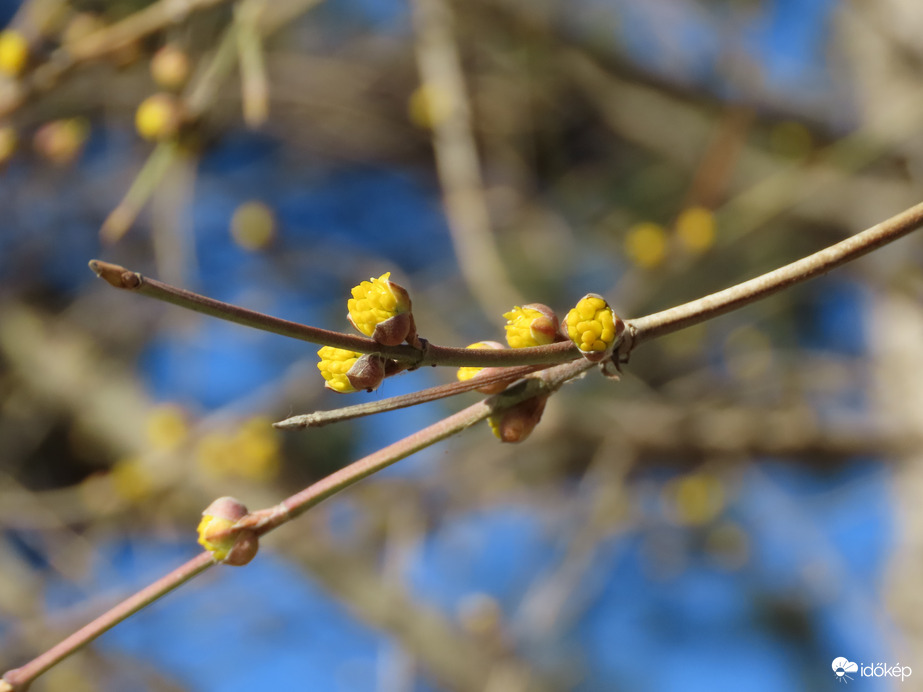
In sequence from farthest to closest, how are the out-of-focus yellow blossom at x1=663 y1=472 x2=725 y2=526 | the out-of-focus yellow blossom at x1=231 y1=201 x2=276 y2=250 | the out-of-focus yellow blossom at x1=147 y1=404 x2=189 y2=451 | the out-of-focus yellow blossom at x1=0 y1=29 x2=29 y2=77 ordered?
the out-of-focus yellow blossom at x1=663 y1=472 x2=725 y2=526 < the out-of-focus yellow blossom at x1=147 y1=404 x2=189 y2=451 < the out-of-focus yellow blossom at x1=231 y1=201 x2=276 y2=250 < the out-of-focus yellow blossom at x1=0 y1=29 x2=29 y2=77

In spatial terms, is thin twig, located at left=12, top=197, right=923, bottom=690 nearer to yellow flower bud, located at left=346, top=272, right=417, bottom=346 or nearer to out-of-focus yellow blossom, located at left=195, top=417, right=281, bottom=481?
yellow flower bud, located at left=346, top=272, right=417, bottom=346

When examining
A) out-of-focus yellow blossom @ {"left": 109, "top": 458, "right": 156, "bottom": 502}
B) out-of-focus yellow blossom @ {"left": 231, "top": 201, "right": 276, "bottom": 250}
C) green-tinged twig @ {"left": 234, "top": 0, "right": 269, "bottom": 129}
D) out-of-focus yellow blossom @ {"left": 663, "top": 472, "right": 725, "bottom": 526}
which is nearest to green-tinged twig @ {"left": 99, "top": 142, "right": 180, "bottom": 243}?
green-tinged twig @ {"left": 234, "top": 0, "right": 269, "bottom": 129}

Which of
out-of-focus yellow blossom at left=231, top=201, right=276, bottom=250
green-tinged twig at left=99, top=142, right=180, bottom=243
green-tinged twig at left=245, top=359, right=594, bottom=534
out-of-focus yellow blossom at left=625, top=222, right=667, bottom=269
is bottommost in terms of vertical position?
green-tinged twig at left=245, top=359, right=594, bottom=534

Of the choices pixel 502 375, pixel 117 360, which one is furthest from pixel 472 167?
pixel 117 360

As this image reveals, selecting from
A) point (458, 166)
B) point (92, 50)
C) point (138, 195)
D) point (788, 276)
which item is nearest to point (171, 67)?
point (92, 50)

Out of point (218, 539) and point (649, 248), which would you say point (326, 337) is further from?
point (649, 248)

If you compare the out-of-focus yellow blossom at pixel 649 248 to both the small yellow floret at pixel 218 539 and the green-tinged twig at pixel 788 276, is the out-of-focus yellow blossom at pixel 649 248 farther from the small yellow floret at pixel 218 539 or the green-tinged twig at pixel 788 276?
the small yellow floret at pixel 218 539
